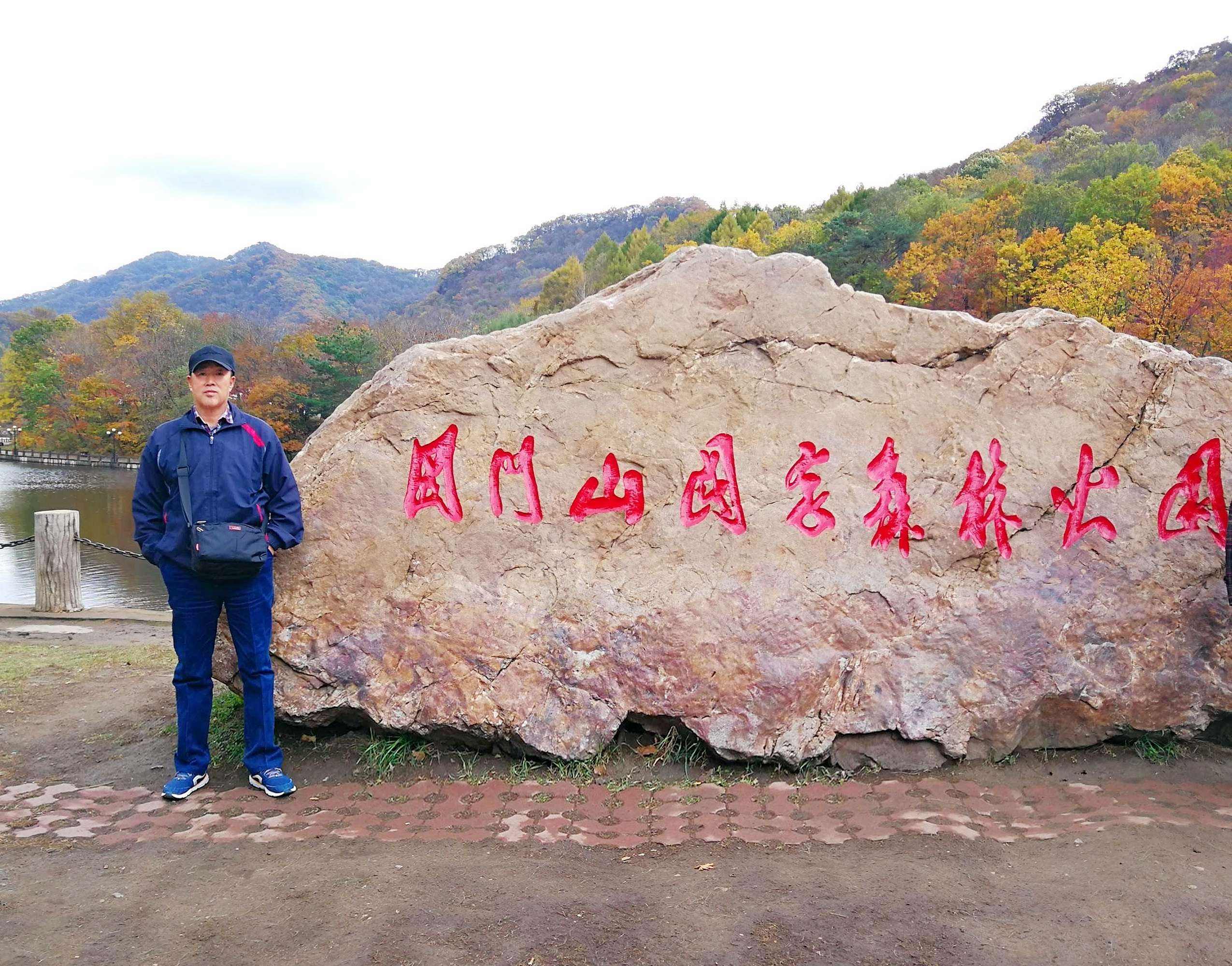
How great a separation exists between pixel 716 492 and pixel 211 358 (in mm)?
2220

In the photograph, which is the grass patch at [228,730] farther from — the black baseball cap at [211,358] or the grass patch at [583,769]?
the black baseball cap at [211,358]

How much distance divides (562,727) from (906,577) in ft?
5.51

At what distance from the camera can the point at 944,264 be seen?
24125mm

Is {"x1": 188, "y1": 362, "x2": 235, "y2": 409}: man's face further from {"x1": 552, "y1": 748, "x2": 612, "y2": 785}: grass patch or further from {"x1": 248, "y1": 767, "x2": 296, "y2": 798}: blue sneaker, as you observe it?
{"x1": 552, "y1": 748, "x2": 612, "y2": 785}: grass patch

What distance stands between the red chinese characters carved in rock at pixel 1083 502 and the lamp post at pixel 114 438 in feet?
121

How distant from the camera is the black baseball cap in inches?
137

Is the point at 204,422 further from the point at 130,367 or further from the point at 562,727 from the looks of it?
the point at 130,367

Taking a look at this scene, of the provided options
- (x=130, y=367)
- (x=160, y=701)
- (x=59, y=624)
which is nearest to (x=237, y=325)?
(x=130, y=367)

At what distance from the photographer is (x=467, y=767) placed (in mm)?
3824

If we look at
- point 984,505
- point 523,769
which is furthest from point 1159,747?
point 523,769

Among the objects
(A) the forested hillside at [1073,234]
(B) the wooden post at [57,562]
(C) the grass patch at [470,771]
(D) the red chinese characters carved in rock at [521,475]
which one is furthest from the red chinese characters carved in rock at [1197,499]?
(A) the forested hillside at [1073,234]

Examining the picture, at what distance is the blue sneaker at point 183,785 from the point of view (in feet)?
11.8

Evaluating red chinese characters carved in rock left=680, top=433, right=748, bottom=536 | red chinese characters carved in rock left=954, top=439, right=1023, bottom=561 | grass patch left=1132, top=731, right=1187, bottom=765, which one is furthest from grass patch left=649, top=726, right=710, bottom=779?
grass patch left=1132, top=731, right=1187, bottom=765

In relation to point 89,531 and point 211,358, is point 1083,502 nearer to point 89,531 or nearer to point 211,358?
point 211,358
